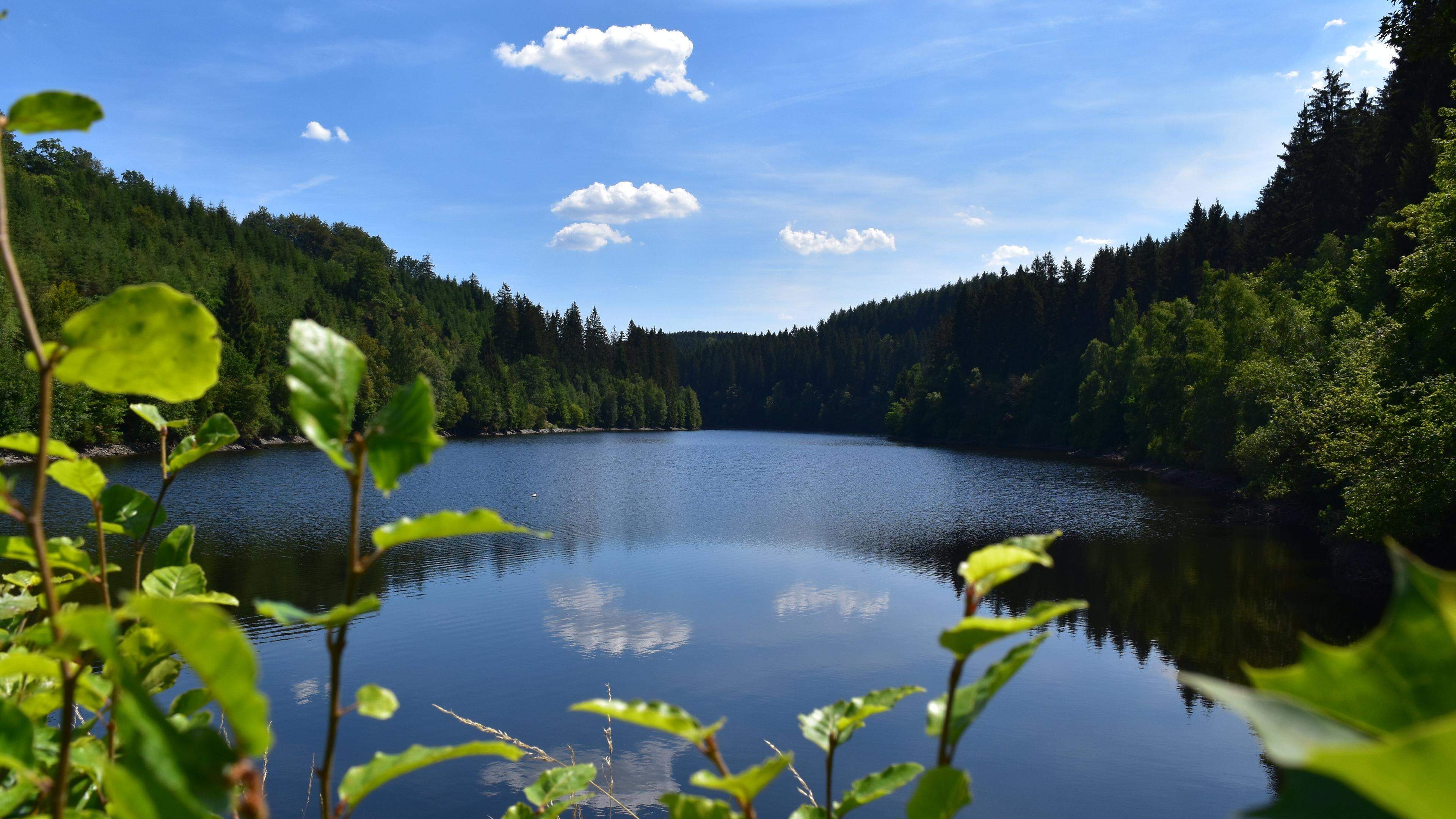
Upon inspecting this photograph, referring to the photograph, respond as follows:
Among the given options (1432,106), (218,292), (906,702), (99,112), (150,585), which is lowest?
(906,702)

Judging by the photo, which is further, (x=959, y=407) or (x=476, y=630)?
(x=959, y=407)

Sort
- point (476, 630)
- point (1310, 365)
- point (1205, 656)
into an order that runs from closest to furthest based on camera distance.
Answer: point (1205, 656)
point (476, 630)
point (1310, 365)

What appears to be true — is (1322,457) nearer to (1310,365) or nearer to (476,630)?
(1310,365)

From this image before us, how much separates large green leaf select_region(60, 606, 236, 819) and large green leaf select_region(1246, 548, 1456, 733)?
25.1 inches

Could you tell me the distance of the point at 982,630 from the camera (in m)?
0.77

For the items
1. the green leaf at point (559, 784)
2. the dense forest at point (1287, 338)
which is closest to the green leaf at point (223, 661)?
the green leaf at point (559, 784)

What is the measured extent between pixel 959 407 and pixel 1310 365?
5100 cm

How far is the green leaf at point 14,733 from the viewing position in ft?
2.61

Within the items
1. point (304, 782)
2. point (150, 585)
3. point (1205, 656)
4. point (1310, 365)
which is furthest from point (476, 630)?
point (1310, 365)

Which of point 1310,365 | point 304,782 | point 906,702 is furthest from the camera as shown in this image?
point 1310,365

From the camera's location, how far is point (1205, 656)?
44.8 ft

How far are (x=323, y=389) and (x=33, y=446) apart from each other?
18.2 inches

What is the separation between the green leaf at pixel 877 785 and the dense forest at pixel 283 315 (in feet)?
155

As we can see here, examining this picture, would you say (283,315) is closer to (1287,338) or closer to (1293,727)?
(1287,338)
